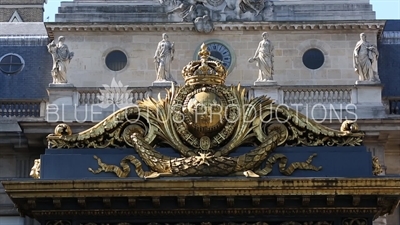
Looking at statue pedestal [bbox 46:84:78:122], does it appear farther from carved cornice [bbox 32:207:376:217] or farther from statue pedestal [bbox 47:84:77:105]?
carved cornice [bbox 32:207:376:217]

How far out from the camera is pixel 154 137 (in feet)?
67.4

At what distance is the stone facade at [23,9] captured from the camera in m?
71.9

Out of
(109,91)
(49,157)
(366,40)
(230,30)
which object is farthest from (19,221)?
(49,157)

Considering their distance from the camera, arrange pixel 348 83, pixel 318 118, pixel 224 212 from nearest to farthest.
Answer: pixel 224 212, pixel 318 118, pixel 348 83

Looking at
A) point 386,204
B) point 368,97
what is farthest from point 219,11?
point 386,204

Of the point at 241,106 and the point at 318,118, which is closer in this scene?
the point at 241,106

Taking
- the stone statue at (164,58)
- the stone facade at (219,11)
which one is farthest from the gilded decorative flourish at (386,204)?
the stone facade at (219,11)

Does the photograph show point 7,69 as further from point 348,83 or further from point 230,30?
point 348,83

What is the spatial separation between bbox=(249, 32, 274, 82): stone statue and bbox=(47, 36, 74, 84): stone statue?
5.49m

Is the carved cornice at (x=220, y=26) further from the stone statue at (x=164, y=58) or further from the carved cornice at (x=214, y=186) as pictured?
the carved cornice at (x=214, y=186)

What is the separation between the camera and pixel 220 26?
146 feet

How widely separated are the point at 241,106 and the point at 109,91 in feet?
73.1

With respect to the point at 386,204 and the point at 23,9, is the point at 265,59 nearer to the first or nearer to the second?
the point at 386,204

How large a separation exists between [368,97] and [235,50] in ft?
16.2
